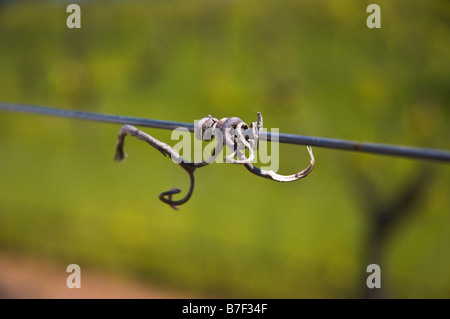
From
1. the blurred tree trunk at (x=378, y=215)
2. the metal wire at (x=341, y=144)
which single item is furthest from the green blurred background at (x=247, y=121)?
the metal wire at (x=341, y=144)

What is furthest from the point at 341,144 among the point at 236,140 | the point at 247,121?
the point at 247,121

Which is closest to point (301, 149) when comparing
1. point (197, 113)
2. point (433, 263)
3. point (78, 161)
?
point (197, 113)

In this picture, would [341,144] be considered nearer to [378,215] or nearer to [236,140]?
→ [236,140]

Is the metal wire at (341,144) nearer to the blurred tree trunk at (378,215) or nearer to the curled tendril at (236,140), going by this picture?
the curled tendril at (236,140)

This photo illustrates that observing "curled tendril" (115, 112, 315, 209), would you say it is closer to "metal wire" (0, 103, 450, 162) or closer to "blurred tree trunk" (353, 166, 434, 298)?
"metal wire" (0, 103, 450, 162)

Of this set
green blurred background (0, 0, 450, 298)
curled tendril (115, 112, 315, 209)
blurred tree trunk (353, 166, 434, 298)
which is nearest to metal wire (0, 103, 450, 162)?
curled tendril (115, 112, 315, 209)

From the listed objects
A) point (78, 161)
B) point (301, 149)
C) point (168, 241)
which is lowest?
point (168, 241)

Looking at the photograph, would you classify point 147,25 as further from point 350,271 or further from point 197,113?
point 350,271

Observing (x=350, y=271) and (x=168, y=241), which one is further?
(x=168, y=241)

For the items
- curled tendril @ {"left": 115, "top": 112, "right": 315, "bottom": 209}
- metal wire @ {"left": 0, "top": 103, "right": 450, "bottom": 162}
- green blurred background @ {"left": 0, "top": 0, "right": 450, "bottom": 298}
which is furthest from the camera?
green blurred background @ {"left": 0, "top": 0, "right": 450, "bottom": 298}
